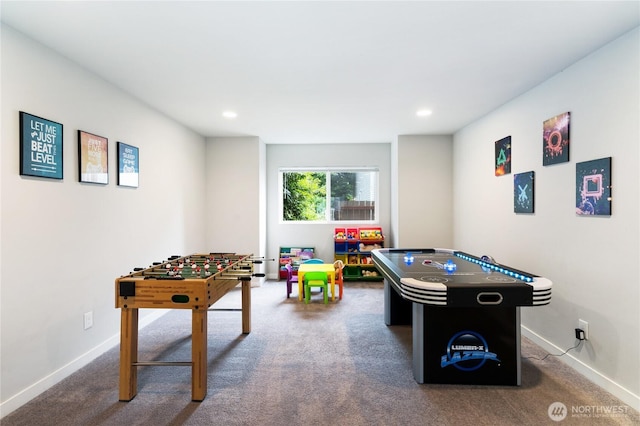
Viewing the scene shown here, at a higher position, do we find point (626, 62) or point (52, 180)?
point (626, 62)

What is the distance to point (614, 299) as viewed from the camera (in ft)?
6.93

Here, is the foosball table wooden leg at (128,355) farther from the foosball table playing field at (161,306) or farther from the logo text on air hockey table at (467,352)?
the logo text on air hockey table at (467,352)

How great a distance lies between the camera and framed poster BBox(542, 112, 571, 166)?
253 cm

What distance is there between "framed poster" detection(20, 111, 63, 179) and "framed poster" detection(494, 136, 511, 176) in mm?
3997

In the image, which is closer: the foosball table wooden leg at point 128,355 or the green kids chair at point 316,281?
the foosball table wooden leg at point 128,355

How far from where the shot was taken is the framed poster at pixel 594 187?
2139 millimetres

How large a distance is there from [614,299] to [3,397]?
3.88 metres

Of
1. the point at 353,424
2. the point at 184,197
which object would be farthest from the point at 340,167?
the point at 353,424

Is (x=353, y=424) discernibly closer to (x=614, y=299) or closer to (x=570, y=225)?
(x=614, y=299)

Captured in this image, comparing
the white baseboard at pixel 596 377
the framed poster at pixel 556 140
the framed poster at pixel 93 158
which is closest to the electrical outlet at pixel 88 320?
the framed poster at pixel 93 158

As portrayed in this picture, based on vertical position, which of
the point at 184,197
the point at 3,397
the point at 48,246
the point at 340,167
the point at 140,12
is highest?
the point at 140,12

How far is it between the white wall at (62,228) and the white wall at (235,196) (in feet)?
4.94

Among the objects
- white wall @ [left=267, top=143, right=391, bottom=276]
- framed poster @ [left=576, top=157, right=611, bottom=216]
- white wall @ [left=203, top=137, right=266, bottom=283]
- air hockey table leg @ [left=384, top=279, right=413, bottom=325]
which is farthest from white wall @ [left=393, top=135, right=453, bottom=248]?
framed poster @ [left=576, top=157, right=611, bottom=216]

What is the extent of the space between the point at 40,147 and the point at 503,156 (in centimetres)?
408
